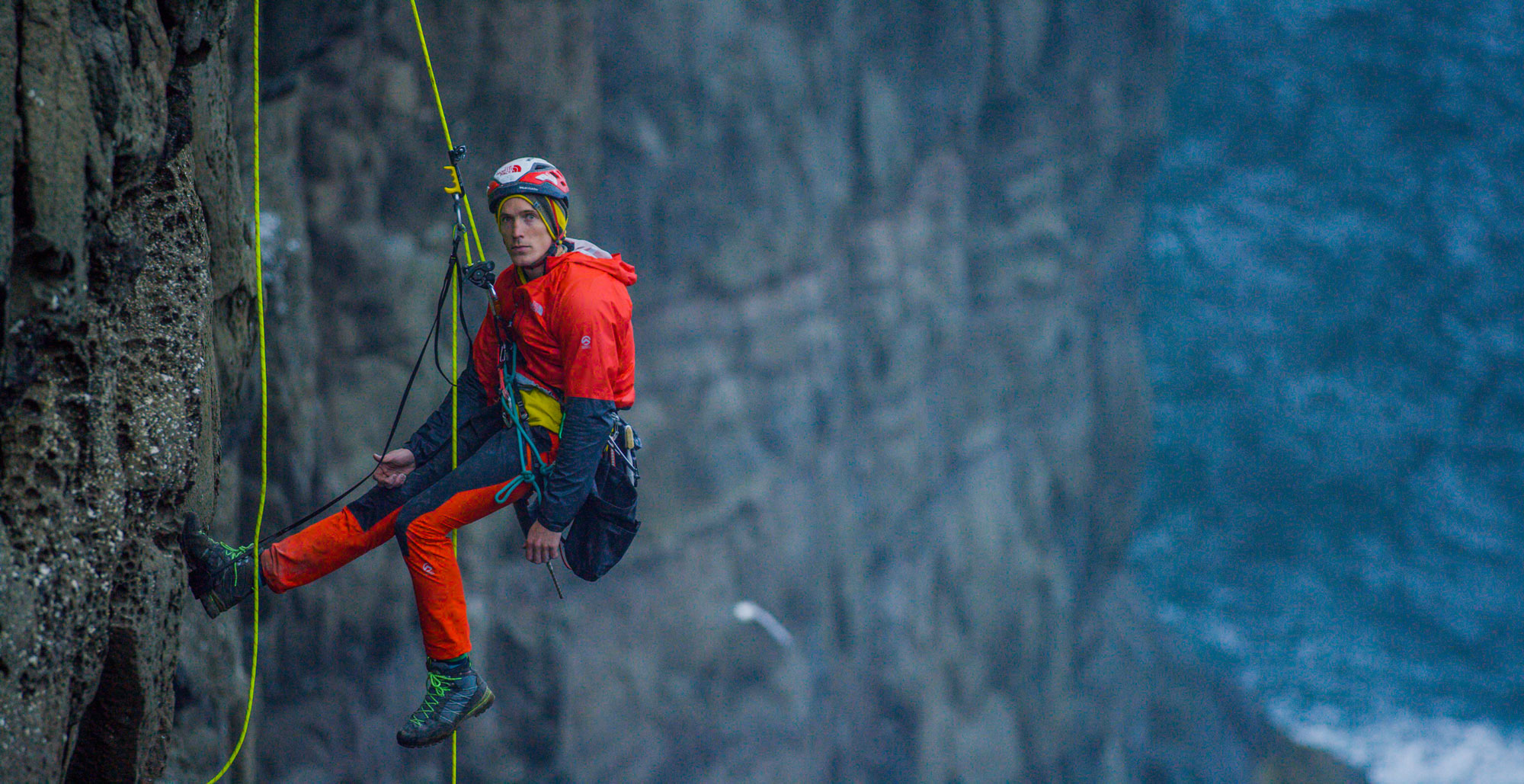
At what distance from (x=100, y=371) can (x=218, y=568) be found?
100 centimetres

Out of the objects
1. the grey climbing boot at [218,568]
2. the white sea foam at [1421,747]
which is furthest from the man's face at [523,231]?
the white sea foam at [1421,747]

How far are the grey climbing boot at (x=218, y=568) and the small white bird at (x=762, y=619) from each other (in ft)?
32.6

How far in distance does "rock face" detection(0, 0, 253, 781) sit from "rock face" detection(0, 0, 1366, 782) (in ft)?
0.06

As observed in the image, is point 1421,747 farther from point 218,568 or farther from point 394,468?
point 218,568

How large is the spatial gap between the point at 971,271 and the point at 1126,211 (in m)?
4.96

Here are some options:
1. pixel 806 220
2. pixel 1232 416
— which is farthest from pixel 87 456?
pixel 1232 416

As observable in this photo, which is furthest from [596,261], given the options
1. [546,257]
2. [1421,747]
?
[1421,747]

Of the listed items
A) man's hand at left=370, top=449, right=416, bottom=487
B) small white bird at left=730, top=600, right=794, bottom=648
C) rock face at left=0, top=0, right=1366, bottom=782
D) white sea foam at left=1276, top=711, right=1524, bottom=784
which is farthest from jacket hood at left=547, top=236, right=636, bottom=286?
white sea foam at left=1276, top=711, right=1524, bottom=784

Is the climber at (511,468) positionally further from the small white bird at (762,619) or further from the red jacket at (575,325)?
the small white bird at (762,619)

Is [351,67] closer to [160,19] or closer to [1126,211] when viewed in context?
[160,19]

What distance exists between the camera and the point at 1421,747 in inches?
1025

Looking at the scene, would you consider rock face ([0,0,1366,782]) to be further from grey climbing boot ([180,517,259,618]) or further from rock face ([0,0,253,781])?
grey climbing boot ([180,517,259,618])

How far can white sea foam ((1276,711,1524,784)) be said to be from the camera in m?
25.0

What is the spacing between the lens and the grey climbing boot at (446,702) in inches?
183
